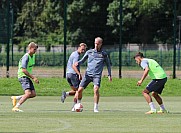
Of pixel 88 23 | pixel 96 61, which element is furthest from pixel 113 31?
pixel 96 61

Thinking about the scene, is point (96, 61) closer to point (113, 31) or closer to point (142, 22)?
point (113, 31)

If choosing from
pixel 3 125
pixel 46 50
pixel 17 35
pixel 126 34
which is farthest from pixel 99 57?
pixel 17 35

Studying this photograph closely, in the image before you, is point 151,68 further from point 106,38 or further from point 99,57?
point 106,38

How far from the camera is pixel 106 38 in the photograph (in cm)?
4047

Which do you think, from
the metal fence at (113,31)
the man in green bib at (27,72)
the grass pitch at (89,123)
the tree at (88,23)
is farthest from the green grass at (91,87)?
the grass pitch at (89,123)

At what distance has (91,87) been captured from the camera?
94.6ft

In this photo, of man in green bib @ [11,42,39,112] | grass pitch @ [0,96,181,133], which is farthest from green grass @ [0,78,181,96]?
grass pitch @ [0,96,181,133]

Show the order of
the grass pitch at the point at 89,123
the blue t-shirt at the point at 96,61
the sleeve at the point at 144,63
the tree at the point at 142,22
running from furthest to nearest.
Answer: the tree at the point at 142,22 → the blue t-shirt at the point at 96,61 → the sleeve at the point at 144,63 → the grass pitch at the point at 89,123

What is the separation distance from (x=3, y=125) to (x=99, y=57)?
17.2 ft

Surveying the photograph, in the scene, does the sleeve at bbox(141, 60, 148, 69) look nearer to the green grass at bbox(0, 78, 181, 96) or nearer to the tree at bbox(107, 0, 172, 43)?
the green grass at bbox(0, 78, 181, 96)

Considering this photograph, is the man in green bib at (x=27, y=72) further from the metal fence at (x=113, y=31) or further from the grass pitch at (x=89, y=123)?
the metal fence at (x=113, y=31)

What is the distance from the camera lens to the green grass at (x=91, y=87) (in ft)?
91.7

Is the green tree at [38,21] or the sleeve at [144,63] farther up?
the green tree at [38,21]

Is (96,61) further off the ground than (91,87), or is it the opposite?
(96,61)
